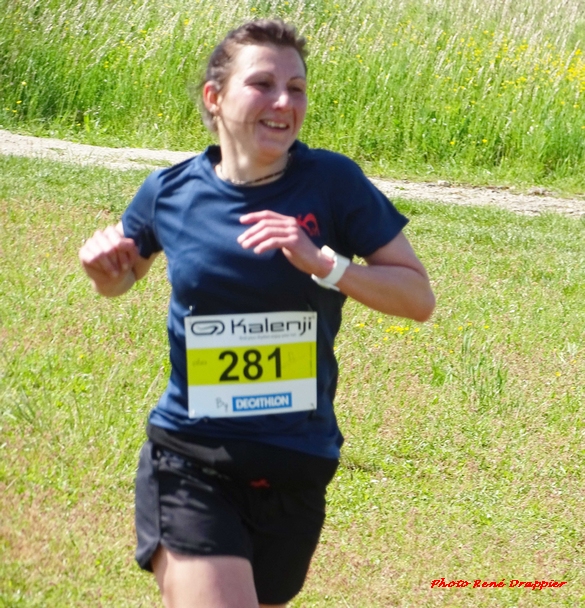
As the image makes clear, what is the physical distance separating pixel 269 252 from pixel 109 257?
1.45 feet

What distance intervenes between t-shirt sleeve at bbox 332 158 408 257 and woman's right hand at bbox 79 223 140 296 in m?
0.54

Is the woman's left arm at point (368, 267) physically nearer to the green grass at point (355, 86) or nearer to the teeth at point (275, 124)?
the teeth at point (275, 124)

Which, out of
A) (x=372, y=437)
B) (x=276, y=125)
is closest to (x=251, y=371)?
(x=276, y=125)

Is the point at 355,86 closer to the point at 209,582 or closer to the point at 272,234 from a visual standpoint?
the point at 272,234

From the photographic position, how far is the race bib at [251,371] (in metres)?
2.50

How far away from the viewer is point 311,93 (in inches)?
465

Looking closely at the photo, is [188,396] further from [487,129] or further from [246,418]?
[487,129]

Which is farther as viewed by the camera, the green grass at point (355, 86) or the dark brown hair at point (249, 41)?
the green grass at point (355, 86)

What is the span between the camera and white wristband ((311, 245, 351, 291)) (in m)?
2.38

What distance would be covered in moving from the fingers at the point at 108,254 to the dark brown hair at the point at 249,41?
17.6 inches

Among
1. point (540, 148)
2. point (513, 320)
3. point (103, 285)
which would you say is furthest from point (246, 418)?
point (540, 148)

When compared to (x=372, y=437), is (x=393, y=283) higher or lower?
higher

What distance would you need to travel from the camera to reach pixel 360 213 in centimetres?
248

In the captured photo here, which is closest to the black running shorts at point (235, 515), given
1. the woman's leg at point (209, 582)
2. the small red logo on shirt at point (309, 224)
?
the woman's leg at point (209, 582)
